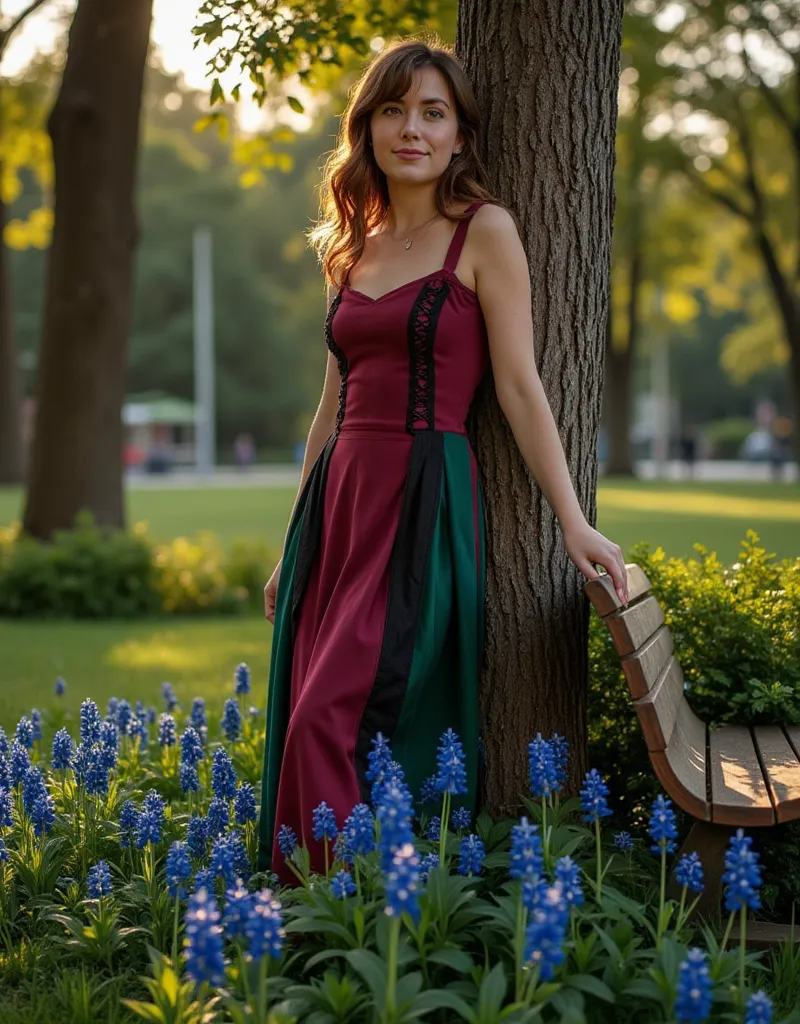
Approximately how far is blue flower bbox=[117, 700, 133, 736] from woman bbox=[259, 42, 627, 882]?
1.19 meters

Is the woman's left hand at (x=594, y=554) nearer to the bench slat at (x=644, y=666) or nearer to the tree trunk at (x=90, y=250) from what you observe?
the bench slat at (x=644, y=666)

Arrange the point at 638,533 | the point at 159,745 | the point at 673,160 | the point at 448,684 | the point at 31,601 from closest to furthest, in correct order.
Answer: the point at 448,684 → the point at 159,745 → the point at 31,601 → the point at 638,533 → the point at 673,160

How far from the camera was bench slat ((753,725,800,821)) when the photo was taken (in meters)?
2.89

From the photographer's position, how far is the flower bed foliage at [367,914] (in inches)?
89.7

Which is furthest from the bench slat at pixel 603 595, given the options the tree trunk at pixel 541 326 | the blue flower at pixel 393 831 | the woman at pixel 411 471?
the blue flower at pixel 393 831

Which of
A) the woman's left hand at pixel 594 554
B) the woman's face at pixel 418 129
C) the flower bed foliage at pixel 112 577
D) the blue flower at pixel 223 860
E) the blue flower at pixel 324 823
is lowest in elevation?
the flower bed foliage at pixel 112 577

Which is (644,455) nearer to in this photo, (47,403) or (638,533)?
(638,533)

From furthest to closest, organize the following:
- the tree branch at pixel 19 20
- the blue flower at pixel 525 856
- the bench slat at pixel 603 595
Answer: the tree branch at pixel 19 20 → the bench slat at pixel 603 595 → the blue flower at pixel 525 856

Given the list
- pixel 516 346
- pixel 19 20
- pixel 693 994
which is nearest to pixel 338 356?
pixel 516 346

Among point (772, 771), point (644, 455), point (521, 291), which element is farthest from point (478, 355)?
point (644, 455)

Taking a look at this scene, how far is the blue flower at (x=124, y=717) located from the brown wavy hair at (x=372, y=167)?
172 cm

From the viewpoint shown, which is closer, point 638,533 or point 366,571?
point 366,571

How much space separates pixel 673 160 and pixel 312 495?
26681 mm

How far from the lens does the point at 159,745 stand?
475 cm
